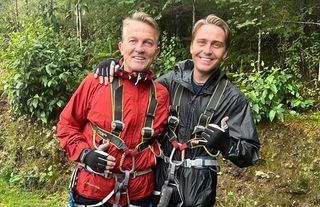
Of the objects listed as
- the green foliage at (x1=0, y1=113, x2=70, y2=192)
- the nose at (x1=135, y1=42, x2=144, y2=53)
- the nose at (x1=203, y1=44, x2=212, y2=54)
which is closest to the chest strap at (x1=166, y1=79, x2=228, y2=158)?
the nose at (x1=203, y1=44, x2=212, y2=54)

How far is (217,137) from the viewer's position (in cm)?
294

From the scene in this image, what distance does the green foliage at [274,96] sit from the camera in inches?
257

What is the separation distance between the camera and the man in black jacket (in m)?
3.14

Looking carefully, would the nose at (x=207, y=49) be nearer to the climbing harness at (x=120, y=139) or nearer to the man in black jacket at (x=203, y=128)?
the man in black jacket at (x=203, y=128)

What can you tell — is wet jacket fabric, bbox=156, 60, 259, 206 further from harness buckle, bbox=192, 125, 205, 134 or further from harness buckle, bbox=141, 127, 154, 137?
harness buckle, bbox=141, 127, 154, 137

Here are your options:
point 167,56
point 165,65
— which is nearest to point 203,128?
point 165,65

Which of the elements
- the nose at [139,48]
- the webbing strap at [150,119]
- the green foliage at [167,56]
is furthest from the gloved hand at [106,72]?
the green foliage at [167,56]

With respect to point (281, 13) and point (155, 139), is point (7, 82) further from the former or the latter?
point (155, 139)

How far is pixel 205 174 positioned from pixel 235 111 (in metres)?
0.57

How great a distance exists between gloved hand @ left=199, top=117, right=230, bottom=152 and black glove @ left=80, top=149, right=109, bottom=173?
77 cm

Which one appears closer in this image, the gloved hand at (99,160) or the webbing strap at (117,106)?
the gloved hand at (99,160)

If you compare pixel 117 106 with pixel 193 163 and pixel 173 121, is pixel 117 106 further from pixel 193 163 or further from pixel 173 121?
pixel 193 163

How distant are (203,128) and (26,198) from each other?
5891 mm

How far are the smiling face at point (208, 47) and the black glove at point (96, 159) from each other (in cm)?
108
